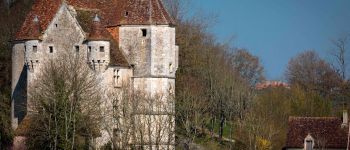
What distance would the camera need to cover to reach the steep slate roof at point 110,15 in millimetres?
69062

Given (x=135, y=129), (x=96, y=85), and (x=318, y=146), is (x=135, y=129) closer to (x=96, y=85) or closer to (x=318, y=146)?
(x=96, y=85)

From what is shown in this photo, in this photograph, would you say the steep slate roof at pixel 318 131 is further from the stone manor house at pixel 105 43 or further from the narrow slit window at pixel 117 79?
the narrow slit window at pixel 117 79

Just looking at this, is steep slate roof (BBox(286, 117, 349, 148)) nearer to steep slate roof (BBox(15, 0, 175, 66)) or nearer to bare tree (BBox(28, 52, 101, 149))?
steep slate roof (BBox(15, 0, 175, 66))

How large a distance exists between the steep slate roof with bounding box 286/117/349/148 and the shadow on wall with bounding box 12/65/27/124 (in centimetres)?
1750

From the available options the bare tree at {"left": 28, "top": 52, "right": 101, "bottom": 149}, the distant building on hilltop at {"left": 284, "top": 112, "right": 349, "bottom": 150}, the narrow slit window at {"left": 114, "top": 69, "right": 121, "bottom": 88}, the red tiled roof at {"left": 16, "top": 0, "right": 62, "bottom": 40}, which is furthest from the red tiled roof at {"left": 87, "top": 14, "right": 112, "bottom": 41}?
the distant building on hilltop at {"left": 284, "top": 112, "right": 349, "bottom": 150}

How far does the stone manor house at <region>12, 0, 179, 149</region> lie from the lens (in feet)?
223

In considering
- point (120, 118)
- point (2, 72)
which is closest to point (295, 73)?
point (2, 72)

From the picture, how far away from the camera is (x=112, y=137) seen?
65.4m

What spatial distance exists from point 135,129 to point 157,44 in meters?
7.47

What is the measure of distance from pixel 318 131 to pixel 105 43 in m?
15.8

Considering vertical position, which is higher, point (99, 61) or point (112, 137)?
point (99, 61)

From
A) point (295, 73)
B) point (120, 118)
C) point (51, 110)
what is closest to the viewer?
point (51, 110)

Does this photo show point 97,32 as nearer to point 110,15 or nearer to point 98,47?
point 98,47

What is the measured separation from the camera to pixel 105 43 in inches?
2653
